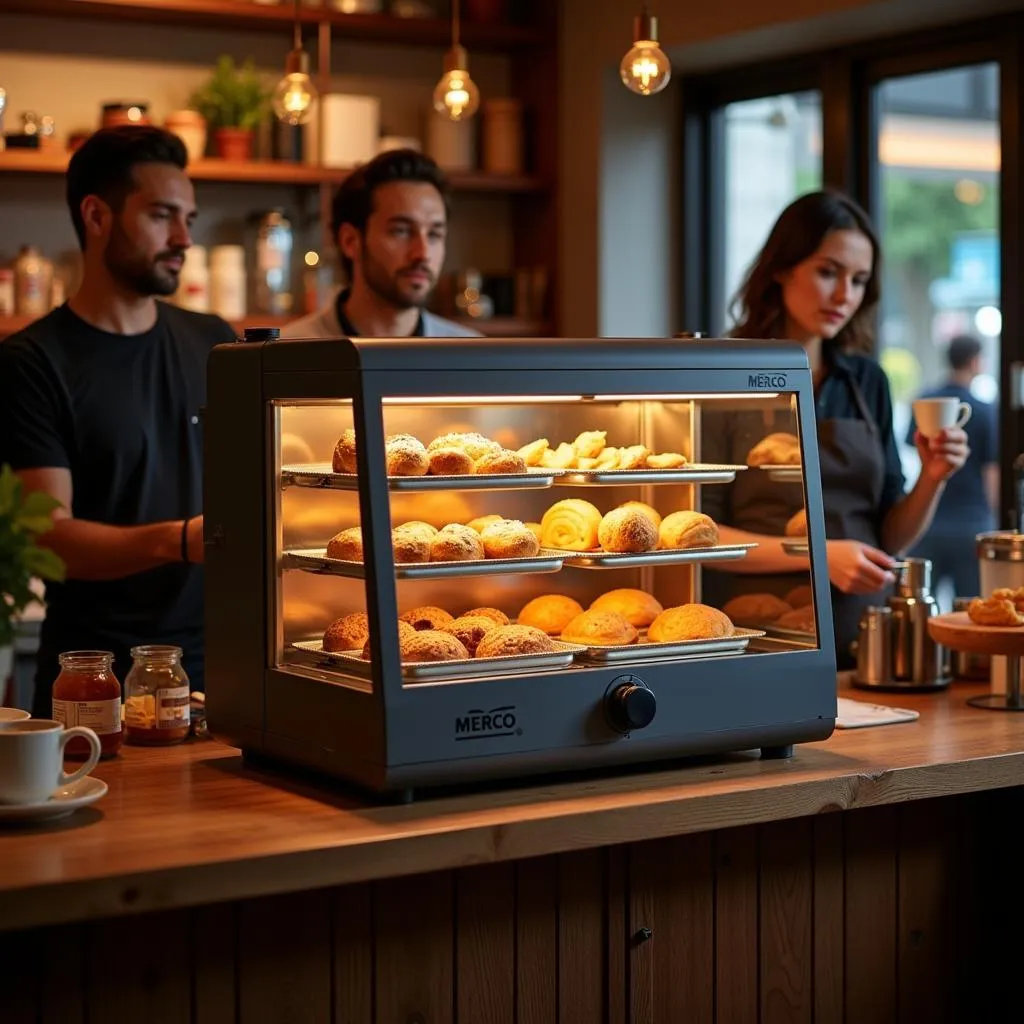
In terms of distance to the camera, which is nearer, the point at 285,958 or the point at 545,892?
the point at 285,958

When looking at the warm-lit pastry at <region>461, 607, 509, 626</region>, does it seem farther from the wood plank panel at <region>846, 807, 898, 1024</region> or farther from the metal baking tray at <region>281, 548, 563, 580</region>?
the wood plank panel at <region>846, 807, 898, 1024</region>

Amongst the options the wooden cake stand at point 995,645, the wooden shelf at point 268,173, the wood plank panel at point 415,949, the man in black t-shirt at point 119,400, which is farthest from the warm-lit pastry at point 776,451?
the wooden shelf at point 268,173

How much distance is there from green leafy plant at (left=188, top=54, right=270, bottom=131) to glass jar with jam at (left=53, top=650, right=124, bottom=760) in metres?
2.93

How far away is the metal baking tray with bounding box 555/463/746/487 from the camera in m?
2.15

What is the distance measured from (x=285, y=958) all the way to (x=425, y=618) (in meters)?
0.45

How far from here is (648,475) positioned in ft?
7.17

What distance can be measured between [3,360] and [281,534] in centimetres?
118

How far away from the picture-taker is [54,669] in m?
3.12

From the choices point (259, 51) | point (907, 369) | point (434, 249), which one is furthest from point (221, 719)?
point (259, 51)

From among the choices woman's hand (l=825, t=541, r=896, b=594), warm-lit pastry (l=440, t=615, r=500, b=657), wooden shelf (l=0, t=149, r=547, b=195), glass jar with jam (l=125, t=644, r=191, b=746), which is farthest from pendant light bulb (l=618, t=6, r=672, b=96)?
wooden shelf (l=0, t=149, r=547, b=195)

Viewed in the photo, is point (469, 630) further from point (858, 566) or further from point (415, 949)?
point (858, 566)

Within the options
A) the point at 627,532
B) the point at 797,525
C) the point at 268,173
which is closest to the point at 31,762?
the point at 627,532

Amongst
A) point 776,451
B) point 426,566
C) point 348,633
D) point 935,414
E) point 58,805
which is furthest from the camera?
point 935,414

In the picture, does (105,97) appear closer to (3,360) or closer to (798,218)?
(3,360)
